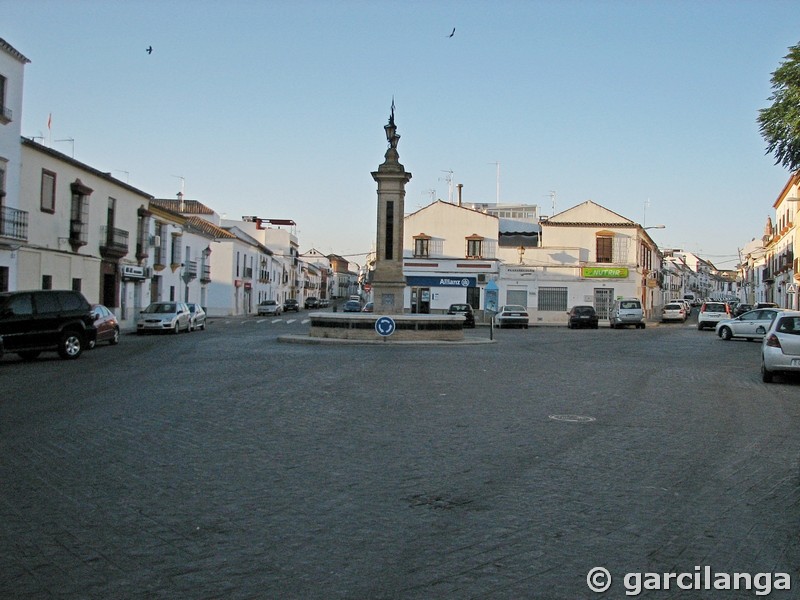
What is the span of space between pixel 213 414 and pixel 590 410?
5.41 m

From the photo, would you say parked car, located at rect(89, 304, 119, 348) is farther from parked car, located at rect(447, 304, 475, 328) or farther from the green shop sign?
the green shop sign

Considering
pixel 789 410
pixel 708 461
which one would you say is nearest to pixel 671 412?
pixel 789 410

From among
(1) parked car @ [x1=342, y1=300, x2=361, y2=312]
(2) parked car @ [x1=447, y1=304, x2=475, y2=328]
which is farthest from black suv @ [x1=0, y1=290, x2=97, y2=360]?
(1) parked car @ [x1=342, y1=300, x2=361, y2=312]

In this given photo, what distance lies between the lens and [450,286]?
55.6 m

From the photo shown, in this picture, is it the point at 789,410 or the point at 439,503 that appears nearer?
the point at 439,503

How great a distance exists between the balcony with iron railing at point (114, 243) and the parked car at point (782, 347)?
31.5 meters

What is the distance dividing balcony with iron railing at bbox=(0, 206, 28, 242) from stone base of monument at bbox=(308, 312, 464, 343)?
41.3 ft

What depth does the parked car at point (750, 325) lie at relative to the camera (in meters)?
31.4

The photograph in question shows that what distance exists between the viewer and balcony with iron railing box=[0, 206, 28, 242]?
28.4 metres

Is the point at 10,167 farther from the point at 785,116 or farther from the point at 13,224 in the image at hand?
the point at 785,116

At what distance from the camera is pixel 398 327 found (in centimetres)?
2611

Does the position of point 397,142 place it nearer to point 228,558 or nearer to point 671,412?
point 671,412

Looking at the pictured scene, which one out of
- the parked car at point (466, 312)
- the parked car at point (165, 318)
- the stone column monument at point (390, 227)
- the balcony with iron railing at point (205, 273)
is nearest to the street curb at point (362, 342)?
the stone column monument at point (390, 227)

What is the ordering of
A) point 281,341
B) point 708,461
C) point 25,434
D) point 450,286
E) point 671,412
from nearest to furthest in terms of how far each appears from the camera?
point 708,461 → point 25,434 → point 671,412 → point 281,341 → point 450,286
